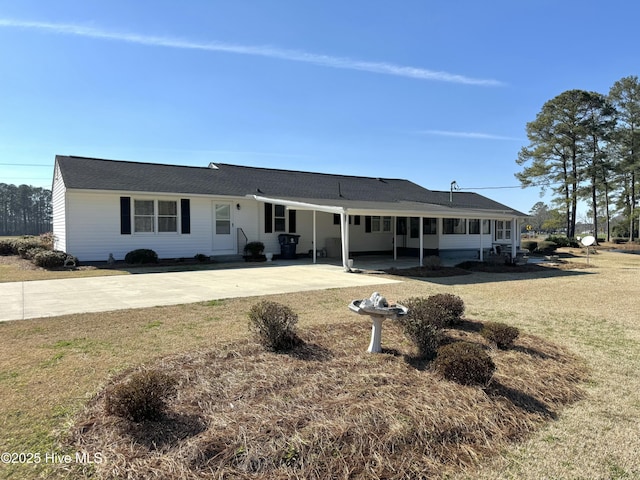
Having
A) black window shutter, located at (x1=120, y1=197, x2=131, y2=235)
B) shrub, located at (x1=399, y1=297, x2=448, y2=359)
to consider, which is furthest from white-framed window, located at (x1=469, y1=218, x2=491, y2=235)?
shrub, located at (x1=399, y1=297, x2=448, y2=359)

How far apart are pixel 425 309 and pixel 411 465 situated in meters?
2.30

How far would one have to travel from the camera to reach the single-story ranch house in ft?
48.5

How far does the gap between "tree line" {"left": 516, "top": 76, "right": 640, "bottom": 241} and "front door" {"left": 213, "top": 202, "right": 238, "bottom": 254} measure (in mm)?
30342

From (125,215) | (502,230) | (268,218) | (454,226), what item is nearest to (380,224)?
(454,226)

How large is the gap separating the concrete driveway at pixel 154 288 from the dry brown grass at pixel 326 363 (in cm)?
88

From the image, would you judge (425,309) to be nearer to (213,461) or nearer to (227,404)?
(227,404)

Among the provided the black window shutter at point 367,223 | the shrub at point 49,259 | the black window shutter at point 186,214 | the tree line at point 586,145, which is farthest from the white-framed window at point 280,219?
the tree line at point 586,145

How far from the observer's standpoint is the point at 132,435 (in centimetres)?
286

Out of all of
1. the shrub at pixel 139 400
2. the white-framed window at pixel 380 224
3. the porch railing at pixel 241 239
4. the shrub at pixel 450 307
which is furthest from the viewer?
the white-framed window at pixel 380 224

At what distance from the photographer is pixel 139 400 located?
2982 mm

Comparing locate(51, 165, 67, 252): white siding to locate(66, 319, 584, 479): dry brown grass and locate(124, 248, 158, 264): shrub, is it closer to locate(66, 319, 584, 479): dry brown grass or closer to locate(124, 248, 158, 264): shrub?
locate(124, 248, 158, 264): shrub

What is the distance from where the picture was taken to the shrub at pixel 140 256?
14.7 m

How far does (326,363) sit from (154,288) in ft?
21.7

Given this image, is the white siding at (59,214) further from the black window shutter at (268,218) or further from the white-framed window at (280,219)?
the white-framed window at (280,219)
